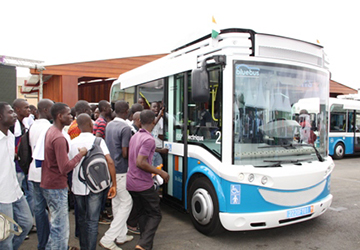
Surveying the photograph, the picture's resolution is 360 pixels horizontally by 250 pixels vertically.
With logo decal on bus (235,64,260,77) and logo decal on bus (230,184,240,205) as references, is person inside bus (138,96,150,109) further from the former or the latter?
logo decal on bus (230,184,240,205)

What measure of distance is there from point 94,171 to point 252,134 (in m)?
2.12

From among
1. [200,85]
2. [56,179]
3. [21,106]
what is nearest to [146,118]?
[200,85]

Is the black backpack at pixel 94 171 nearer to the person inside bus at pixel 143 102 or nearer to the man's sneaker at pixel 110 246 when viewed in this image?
the man's sneaker at pixel 110 246

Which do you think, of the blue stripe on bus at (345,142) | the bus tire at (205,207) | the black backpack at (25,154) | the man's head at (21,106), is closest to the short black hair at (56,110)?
the black backpack at (25,154)

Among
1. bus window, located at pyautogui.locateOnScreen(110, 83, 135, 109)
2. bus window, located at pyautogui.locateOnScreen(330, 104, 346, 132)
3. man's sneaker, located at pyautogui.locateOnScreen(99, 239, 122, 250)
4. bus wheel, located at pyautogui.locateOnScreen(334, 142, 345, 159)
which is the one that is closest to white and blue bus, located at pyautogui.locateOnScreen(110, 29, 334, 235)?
man's sneaker, located at pyautogui.locateOnScreen(99, 239, 122, 250)

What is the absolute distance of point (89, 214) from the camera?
3.47 meters

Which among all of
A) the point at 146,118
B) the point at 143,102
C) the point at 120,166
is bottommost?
the point at 120,166

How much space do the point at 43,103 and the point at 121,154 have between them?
48.6 inches

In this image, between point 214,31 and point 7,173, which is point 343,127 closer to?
point 214,31

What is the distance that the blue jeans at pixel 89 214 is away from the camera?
3453 mm

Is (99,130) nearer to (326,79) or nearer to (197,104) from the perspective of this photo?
(197,104)

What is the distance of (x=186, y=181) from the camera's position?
4.85 metres

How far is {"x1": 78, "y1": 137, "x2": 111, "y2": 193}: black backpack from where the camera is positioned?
11.0ft

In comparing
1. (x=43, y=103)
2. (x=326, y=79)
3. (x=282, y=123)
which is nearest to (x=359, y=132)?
(x=326, y=79)
